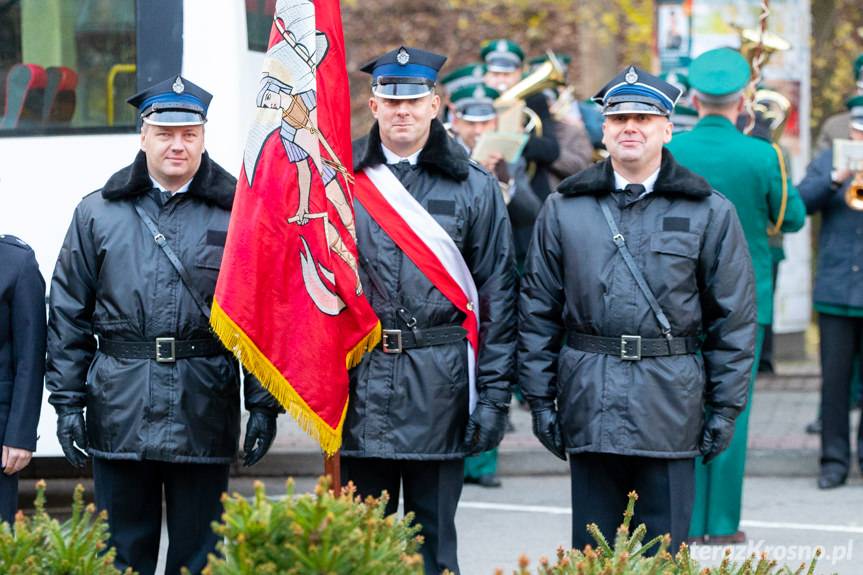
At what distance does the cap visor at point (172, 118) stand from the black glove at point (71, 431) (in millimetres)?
1095

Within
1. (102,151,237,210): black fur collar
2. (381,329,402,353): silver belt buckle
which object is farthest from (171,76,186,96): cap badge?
(381,329,402,353): silver belt buckle

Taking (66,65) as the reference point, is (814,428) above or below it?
below

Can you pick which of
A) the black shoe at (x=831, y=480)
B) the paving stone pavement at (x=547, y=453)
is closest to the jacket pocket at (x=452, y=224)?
the paving stone pavement at (x=547, y=453)

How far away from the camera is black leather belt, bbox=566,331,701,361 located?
15.5ft

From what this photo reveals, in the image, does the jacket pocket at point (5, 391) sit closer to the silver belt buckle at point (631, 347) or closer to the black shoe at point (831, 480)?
the silver belt buckle at point (631, 347)

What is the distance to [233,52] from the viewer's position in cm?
656

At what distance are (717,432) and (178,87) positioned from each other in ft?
7.83

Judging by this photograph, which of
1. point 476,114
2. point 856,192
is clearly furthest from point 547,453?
point 856,192

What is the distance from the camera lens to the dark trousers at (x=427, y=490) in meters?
4.97

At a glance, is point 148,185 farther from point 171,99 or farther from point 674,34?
point 674,34

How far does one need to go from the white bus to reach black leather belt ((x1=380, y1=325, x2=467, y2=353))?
2.06 m

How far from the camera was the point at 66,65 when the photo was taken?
6.63m

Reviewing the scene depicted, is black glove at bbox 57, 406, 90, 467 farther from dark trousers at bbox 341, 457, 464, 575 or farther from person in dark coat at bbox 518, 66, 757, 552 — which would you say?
person in dark coat at bbox 518, 66, 757, 552

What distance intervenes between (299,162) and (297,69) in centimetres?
33
